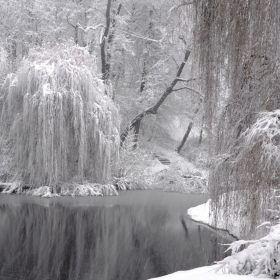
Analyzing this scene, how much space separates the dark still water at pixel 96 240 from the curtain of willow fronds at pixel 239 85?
180cm

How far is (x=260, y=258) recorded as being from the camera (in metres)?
2.98

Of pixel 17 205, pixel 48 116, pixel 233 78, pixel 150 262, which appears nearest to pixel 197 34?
pixel 233 78

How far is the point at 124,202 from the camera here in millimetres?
11930

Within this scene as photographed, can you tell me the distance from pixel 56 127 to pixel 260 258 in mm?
9691

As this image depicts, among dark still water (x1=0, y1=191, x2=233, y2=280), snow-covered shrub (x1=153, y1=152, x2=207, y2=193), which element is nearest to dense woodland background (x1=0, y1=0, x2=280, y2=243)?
snow-covered shrub (x1=153, y1=152, x2=207, y2=193)

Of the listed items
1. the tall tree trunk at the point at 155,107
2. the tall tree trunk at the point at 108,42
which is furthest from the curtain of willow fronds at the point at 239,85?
the tall tree trunk at the point at 108,42

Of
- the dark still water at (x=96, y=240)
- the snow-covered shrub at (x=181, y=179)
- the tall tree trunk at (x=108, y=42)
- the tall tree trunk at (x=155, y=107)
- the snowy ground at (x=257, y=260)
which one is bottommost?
the snow-covered shrub at (x=181, y=179)

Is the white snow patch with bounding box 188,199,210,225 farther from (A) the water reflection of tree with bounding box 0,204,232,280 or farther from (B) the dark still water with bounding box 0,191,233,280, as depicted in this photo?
(A) the water reflection of tree with bounding box 0,204,232,280

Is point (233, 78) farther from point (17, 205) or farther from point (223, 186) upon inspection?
point (17, 205)

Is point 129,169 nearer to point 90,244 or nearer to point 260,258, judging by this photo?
point 90,244

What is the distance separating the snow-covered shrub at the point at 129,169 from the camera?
50.8 ft

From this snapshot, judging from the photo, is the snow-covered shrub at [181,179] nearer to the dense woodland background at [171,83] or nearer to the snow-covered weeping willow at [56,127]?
the dense woodland background at [171,83]

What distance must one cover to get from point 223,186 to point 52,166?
25.7 feet

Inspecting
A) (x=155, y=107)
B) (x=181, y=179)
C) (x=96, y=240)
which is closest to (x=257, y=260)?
(x=96, y=240)
